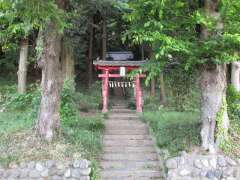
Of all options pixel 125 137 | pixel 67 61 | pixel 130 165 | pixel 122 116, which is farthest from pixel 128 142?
pixel 67 61

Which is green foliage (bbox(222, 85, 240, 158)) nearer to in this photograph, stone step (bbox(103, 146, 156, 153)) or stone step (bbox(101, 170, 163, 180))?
stone step (bbox(101, 170, 163, 180))

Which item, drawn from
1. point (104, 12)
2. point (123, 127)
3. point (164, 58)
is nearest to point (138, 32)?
point (164, 58)

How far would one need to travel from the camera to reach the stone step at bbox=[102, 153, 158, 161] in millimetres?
8594

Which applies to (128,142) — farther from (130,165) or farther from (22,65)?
(22,65)

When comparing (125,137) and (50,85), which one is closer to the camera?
(50,85)

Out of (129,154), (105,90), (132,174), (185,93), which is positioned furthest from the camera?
A: (105,90)

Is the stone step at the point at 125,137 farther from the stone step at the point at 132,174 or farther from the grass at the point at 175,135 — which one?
the stone step at the point at 132,174

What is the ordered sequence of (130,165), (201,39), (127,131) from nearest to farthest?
1. (201,39)
2. (130,165)
3. (127,131)

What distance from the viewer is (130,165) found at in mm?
8297

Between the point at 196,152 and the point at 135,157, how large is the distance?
160cm

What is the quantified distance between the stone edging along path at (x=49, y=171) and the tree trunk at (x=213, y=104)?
105 inches

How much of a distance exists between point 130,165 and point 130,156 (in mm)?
441

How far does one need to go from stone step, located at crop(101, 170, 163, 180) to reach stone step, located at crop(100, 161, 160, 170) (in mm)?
180

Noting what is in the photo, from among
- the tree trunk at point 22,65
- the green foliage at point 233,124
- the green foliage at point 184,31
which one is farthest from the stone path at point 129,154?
the tree trunk at point 22,65
